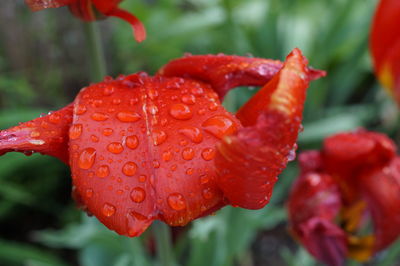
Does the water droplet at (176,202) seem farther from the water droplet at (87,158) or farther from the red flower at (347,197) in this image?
the red flower at (347,197)

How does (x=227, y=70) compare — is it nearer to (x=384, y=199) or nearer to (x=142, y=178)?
(x=142, y=178)

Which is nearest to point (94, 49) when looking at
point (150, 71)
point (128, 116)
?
point (128, 116)

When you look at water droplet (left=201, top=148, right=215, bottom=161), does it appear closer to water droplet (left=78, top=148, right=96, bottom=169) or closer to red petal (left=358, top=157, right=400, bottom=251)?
water droplet (left=78, top=148, right=96, bottom=169)

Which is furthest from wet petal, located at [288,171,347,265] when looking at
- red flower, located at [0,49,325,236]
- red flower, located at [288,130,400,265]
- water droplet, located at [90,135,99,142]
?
water droplet, located at [90,135,99,142]

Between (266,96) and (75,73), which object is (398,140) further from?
(266,96)

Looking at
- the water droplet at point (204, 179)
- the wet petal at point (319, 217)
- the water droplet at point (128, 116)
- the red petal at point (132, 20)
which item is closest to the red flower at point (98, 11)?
the red petal at point (132, 20)

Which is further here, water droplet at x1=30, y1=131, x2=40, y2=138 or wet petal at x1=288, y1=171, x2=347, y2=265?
wet petal at x1=288, y1=171, x2=347, y2=265
